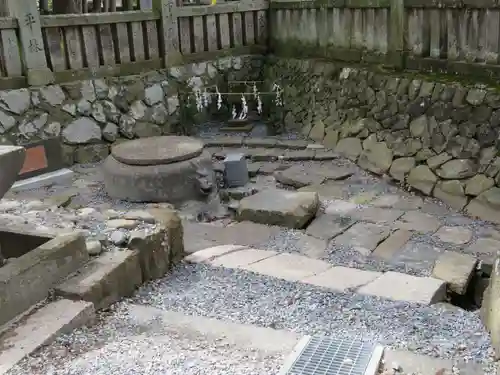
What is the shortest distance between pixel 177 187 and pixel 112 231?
2541mm

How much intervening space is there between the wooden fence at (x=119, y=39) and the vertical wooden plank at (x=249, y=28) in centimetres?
1

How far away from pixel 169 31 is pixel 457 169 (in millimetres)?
4768

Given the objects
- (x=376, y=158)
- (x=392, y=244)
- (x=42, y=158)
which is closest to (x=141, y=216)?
(x=392, y=244)

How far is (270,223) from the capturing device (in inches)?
236

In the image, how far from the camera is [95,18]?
26.3ft

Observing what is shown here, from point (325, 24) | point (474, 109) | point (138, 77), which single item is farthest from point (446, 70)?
point (138, 77)

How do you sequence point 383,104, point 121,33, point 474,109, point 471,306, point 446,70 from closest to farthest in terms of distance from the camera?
point 471,306 → point 474,109 → point 446,70 → point 383,104 → point 121,33

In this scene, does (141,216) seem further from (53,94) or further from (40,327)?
(53,94)

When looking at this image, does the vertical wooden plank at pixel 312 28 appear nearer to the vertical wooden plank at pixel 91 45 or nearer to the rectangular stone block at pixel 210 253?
the vertical wooden plank at pixel 91 45

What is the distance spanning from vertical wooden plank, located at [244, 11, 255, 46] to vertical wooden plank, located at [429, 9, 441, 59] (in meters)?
3.56

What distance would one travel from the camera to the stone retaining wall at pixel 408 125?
6312mm

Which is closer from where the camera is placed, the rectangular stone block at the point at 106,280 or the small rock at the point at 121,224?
the rectangular stone block at the point at 106,280

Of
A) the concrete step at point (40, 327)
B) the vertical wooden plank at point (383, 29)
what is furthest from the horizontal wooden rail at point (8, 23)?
the concrete step at point (40, 327)

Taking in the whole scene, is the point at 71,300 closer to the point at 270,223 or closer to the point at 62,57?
the point at 270,223
